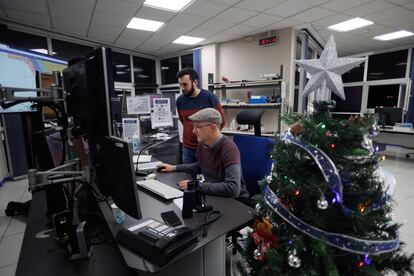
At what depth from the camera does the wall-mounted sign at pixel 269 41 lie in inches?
190

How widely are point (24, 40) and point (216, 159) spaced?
5.38 meters

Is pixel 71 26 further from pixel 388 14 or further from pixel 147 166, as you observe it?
pixel 388 14

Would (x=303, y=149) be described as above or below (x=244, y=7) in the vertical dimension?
below

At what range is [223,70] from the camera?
5.93 metres

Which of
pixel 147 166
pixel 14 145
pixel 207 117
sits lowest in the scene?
pixel 14 145

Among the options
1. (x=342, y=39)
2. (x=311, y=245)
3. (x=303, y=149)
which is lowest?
(x=311, y=245)

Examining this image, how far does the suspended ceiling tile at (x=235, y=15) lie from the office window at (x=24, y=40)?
139 inches

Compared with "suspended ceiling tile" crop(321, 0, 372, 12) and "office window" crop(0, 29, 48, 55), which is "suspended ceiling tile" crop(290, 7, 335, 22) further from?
"office window" crop(0, 29, 48, 55)

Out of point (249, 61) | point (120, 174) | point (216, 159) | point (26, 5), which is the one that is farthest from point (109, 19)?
point (120, 174)

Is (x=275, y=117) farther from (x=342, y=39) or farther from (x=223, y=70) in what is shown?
(x=342, y=39)

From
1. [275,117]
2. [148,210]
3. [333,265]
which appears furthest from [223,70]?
[333,265]

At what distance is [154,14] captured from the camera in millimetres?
3965

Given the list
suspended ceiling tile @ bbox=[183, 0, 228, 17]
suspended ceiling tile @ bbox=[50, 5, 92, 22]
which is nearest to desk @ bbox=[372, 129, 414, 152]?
suspended ceiling tile @ bbox=[183, 0, 228, 17]

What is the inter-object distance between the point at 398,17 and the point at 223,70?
358 cm
